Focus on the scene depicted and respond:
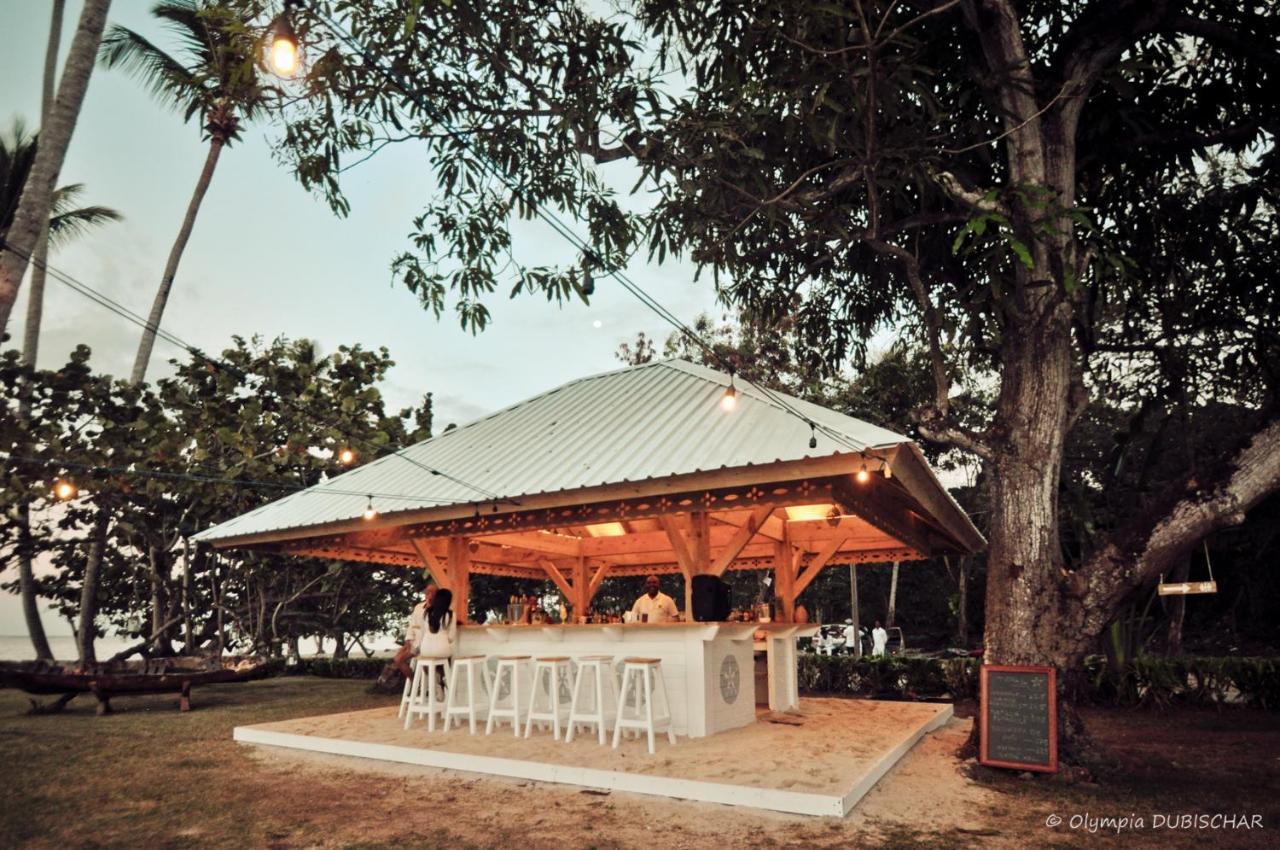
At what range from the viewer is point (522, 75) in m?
7.28

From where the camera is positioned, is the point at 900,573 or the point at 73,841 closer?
the point at 73,841

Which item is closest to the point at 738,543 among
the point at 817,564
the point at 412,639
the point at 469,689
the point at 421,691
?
the point at 469,689

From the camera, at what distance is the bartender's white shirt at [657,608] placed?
328 inches

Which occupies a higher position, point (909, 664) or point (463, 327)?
point (463, 327)

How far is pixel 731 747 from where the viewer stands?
22.1 feet

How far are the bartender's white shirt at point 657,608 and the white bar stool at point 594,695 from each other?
35.5 inches

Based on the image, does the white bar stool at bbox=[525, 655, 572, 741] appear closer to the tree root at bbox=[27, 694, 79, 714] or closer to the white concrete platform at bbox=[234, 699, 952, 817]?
the white concrete platform at bbox=[234, 699, 952, 817]

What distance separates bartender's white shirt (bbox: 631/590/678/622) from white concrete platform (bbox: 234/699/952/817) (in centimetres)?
142

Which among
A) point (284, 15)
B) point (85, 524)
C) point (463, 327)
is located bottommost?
point (85, 524)

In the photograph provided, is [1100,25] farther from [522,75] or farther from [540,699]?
[540,699]

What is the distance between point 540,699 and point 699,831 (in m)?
3.78

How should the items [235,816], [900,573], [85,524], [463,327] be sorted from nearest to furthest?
1. [235,816]
2. [463,327]
3. [85,524]
4. [900,573]

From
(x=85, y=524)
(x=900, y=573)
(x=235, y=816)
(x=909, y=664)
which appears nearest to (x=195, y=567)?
(x=85, y=524)

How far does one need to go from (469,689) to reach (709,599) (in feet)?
8.91
